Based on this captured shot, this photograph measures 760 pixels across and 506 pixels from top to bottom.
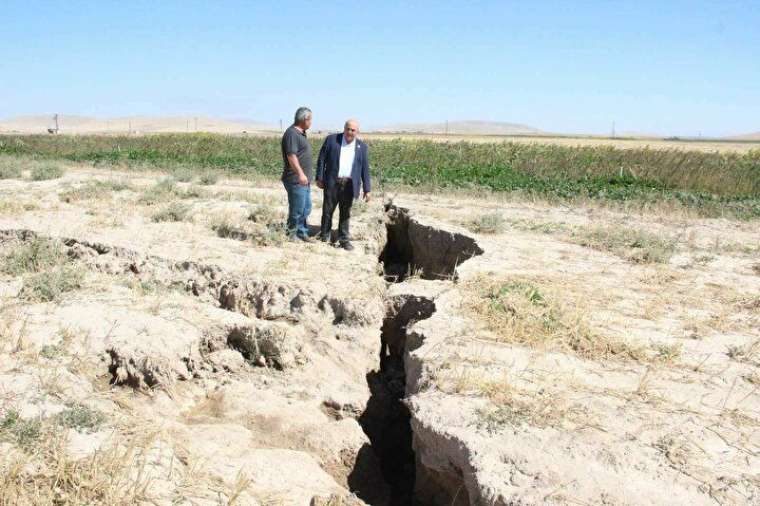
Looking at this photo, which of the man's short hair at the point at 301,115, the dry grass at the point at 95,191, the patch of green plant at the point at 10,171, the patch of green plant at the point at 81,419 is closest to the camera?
the patch of green plant at the point at 81,419

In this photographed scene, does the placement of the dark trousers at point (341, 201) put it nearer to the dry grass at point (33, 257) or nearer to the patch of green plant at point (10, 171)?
the dry grass at point (33, 257)

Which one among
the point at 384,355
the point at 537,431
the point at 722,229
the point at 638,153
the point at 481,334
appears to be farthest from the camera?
the point at 638,153

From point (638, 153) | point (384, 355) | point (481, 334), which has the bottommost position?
point (384, 355)

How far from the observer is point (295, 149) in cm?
759

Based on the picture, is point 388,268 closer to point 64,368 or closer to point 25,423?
point 64,368

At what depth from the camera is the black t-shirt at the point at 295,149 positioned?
7.57 metres

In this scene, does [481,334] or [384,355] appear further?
[384,355]

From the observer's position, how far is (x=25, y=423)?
11.0 ft

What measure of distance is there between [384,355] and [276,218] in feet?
12.4

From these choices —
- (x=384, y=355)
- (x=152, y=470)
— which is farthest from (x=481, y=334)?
(x=152, y=470)

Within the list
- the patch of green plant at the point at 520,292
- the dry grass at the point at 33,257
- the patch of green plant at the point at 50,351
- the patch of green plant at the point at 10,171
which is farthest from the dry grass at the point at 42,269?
the patch of green plant at the point at 10,171

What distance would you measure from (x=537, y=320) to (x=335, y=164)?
3634 mm

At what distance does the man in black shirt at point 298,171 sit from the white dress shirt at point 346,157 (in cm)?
38

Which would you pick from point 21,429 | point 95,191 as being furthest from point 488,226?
point 21,429
